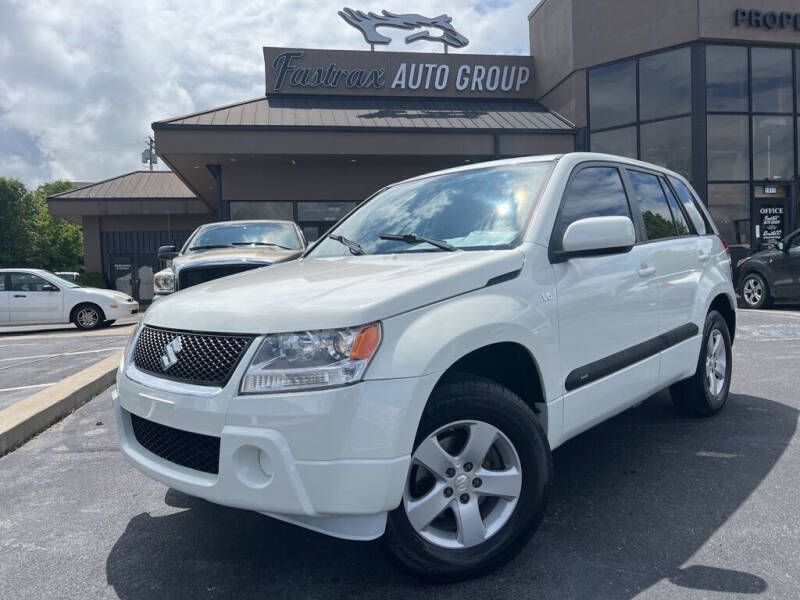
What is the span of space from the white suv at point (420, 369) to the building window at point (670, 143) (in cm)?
1539

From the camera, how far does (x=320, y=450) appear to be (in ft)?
6.87

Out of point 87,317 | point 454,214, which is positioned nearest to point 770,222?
point 454,214

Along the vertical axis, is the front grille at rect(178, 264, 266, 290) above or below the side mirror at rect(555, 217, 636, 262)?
below

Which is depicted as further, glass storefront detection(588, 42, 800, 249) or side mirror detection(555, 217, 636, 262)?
glass storefront detection(588, 42, 800, 249)

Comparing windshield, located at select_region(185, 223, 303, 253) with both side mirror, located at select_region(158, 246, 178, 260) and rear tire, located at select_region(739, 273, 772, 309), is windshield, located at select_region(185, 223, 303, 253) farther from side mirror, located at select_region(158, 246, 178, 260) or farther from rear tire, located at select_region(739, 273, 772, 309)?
rear tire, located at select_region(739, 273, 772, 309)

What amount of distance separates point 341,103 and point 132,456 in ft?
56.7

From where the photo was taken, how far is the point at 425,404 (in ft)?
7.38

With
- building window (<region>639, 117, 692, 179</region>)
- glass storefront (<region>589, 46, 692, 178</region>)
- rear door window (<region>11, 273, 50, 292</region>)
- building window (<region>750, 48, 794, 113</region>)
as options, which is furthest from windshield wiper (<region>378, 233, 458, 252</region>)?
building window (<region>750, 48, 794, 113</region>)

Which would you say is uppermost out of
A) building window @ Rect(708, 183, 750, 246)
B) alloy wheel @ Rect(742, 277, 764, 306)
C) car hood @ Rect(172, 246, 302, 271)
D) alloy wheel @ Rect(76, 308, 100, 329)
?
building window @ Rect(708, 183, 750, 246)

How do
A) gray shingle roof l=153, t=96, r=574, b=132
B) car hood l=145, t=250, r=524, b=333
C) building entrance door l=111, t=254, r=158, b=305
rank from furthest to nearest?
1. building entrance door l=111, t=254, r=158, b=305
2. gray shingle roof l=153, t=96, r=574, b=132
3. car hood l=145, t=250, r=524, b=333

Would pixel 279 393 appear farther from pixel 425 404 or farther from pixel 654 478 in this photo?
pixel 654 478

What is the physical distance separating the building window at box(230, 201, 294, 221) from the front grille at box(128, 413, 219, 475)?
51.5 ft

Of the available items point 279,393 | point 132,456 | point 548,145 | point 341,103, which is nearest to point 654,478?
point 279,393

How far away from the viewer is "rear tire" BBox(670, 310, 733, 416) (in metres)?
4.34
